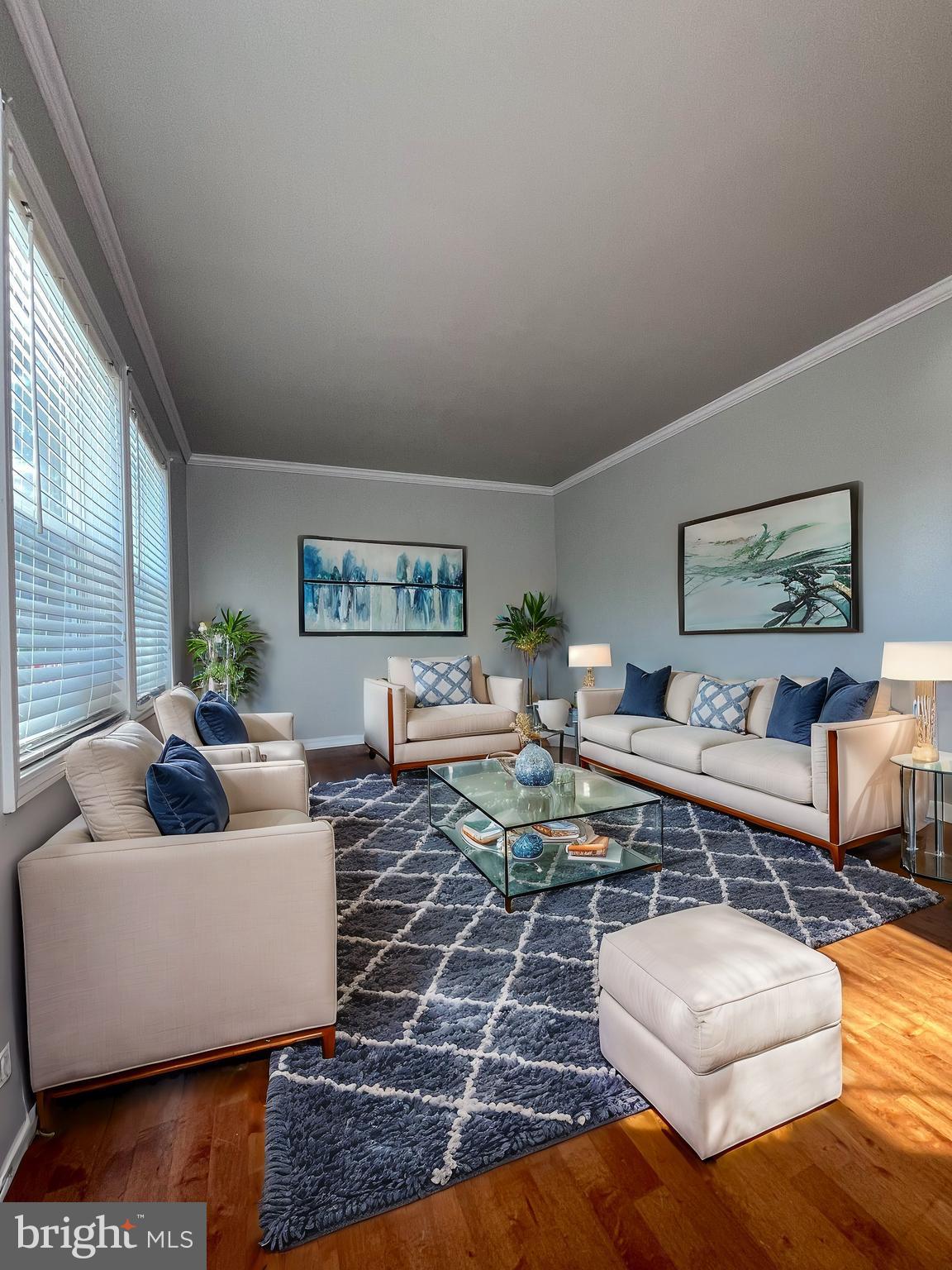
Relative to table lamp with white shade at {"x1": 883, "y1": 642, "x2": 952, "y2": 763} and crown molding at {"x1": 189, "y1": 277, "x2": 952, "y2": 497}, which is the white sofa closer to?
table lamp with white shade at {"x1": 883, "y1": 642, "x2": 952, "y2": 763}

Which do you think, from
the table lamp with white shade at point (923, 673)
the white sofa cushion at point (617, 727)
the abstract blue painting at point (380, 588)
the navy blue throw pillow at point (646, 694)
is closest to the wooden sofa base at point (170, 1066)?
the table lamp with white shade at point (923, 673)

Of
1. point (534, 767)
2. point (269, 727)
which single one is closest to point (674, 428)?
point (534, 767)

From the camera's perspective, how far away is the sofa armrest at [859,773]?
2.82 m

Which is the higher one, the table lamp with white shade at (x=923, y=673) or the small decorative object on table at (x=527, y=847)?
the table lamp with white shade at (x=923, y=673)

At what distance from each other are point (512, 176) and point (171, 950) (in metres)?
2.81

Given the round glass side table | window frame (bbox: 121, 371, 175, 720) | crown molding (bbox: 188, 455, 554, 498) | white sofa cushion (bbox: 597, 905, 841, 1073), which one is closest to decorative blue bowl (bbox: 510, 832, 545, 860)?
white sofa cushion (bbox: 597, 905, 841, 1073)

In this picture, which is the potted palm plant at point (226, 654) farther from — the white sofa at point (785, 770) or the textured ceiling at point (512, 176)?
the white sofa at point (785, 770)

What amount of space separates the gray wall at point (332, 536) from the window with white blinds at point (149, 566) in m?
1.18

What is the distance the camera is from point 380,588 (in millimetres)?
6199

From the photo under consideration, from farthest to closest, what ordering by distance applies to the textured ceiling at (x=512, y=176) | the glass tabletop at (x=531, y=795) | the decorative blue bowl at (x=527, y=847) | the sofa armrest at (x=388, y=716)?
the sofa armrest at (x=388, y=716)
the decorative blue bowl at (x=527, y=847)
the glass tabletop at (x=531, y=795)
the textured ceiling at (x=512, y=176)

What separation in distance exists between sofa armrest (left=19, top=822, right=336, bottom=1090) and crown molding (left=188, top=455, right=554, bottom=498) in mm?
4733

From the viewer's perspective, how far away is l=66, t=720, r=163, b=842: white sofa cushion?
1609 millimetres

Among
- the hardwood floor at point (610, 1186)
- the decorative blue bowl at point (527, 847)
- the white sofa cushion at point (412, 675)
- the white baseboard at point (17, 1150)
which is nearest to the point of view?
the hardwood floor at point (610, 1186)

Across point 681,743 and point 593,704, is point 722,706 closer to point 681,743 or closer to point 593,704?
point 681,743
